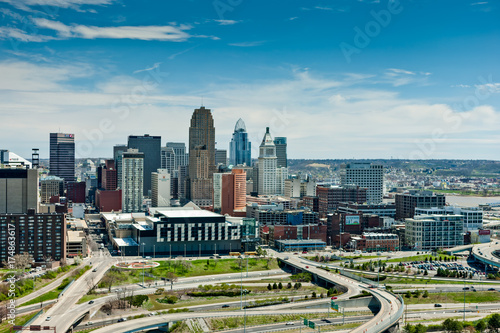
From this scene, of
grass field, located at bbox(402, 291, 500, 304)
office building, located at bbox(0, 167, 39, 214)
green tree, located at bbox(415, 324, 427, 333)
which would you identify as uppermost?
office building, located at bbox(0, 167, 39, 214)

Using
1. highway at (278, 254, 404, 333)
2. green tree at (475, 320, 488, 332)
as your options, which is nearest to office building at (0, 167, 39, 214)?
highway at (278, 254, 404, 333)

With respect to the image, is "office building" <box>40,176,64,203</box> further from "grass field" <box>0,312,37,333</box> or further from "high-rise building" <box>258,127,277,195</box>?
"grass field" <box>0,312,37,333</box>

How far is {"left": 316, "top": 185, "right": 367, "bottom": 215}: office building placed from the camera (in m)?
141

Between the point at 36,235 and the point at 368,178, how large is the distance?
10910 centimetres

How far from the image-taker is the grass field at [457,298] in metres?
64.5

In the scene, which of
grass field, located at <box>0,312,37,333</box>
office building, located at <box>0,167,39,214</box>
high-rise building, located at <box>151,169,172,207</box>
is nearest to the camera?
grass field, located at <box>0,312,37,333</box>

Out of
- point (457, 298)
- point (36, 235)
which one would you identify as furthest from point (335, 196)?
point (36, 235)

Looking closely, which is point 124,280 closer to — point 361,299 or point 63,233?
point 63,233

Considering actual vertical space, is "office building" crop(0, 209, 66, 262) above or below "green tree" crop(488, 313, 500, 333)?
above

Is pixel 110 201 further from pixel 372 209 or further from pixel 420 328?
pixel 420 328

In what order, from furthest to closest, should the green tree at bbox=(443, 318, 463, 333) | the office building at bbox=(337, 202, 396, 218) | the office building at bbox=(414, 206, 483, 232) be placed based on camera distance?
1. the office building at bbox=(337, 202, 396, 218)
2. the office building at bbox=(414, 206, 483, 232)
3. the green tree at bbox=(443, 318, 463, 333)

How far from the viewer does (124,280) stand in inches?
2867

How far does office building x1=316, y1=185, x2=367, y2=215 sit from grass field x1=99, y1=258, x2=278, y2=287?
54.5 metres

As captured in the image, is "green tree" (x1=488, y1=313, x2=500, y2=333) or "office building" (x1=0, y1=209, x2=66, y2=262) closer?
"green tree" (x1=488, y1=313, x2=500, y2=333)
